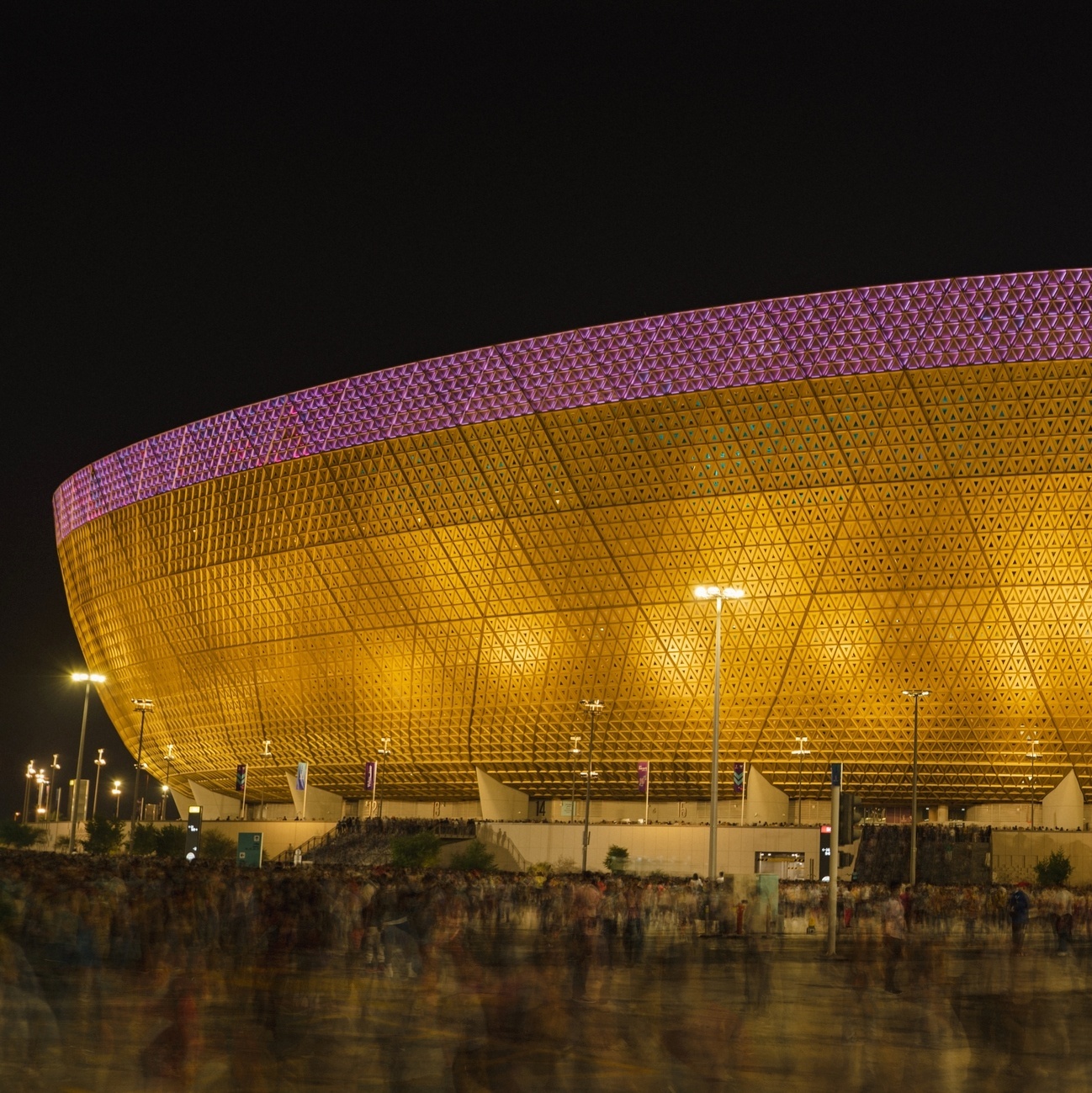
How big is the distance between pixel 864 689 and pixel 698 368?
528 inches

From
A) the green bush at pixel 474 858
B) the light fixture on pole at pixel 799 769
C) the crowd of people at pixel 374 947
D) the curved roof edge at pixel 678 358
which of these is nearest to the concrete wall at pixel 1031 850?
the light fixture on pole at pixel 799 769

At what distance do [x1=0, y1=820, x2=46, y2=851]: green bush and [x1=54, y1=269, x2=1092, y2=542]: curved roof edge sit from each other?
17.6 meters

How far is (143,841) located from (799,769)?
83.3 feet

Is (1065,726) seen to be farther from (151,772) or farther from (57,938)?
(151,772)

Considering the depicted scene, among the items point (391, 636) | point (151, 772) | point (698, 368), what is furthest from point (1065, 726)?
point (151, 772)

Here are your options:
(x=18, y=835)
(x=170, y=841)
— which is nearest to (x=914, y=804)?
(x=170, y=841)

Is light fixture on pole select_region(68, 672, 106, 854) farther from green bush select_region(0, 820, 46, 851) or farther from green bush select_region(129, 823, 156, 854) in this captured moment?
green bush select_region(0, 820, 46, 851)

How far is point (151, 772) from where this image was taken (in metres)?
86.2

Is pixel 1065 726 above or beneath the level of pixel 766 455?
beneath

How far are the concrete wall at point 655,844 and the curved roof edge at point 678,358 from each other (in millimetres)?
16092

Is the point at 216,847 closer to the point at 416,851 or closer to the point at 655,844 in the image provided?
the point at 416,851

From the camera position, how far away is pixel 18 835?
2431 inches

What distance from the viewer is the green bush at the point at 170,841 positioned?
54.7 m

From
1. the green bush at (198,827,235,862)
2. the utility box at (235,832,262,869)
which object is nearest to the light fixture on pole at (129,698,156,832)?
the green bush at (198,827,235,862)
